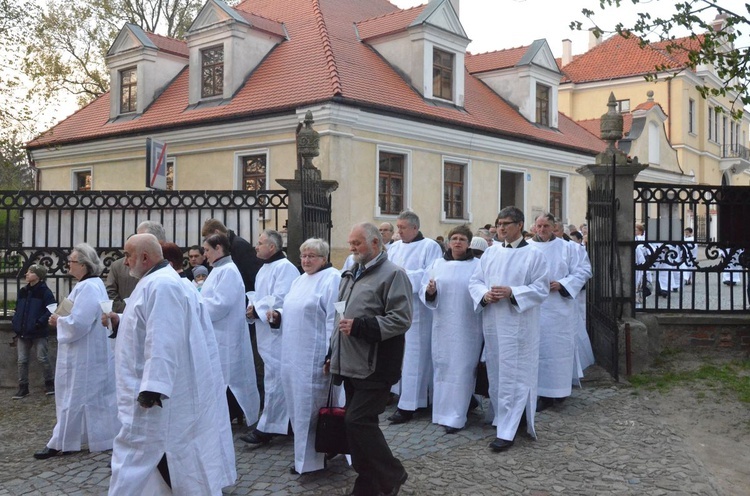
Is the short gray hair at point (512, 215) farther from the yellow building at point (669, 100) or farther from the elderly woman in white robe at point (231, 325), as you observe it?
the yellow building at point (669, 100)

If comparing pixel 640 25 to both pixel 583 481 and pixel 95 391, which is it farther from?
pixel 95 391

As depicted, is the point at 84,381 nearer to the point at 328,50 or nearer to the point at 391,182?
the point at 391,182

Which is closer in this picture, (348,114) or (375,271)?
(375,271)

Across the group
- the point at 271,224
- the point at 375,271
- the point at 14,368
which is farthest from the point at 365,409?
the point at 271,224

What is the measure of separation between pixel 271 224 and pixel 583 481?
1157 centimetres

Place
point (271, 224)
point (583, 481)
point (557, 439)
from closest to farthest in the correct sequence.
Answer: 1. point (583, 481)
2. point (557, 439)
3. point (271, 224)

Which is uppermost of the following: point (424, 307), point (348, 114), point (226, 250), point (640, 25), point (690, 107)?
point (690, 107)

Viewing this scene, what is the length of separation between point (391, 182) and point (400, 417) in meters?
12.4

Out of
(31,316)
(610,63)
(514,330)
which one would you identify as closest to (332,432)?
(514,330)

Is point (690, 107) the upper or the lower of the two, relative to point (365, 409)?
upper

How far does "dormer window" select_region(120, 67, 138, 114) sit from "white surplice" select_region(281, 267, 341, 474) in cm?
1820

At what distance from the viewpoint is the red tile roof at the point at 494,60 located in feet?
80.5

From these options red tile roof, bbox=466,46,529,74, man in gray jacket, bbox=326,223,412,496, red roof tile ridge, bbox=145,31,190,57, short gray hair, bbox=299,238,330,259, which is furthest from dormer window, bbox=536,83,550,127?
man in gray jacket, bbox=326,223,412,496

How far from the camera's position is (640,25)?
654 cm
